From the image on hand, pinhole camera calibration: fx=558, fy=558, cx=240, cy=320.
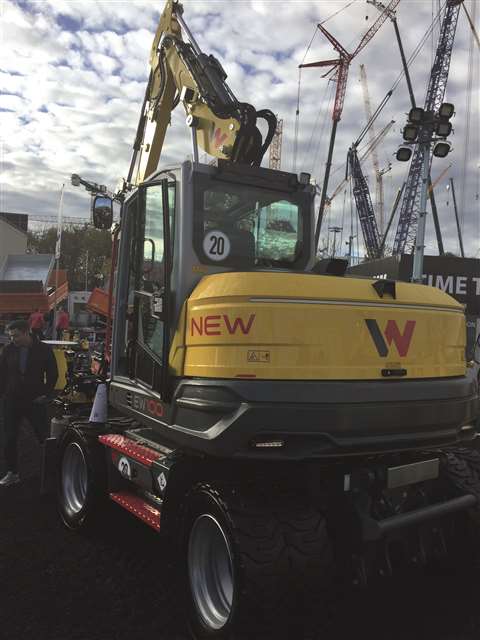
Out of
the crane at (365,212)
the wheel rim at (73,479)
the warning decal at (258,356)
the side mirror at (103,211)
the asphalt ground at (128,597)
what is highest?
the crane at (365,212)

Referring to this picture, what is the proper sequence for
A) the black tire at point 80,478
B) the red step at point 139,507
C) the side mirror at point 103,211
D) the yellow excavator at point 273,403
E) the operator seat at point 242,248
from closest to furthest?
the yellow excavator at point 273,403 → the operator seat at point 242,248 → the red step at point 139,507 → the black tire at point 80,478 → the side mirror at point 103,211

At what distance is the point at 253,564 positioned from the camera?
9.89ft

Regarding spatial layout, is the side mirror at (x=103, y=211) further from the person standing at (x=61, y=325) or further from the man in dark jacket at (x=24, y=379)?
the person standing at (x=61, y=325)

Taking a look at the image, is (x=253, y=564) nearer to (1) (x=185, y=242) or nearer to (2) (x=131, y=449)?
(2) (x=131, y=449)

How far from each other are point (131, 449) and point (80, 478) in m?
1.24

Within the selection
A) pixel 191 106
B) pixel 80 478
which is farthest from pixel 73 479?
pixel 191 106

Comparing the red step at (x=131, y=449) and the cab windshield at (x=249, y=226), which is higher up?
the cab windshield at (x=249, y=226)

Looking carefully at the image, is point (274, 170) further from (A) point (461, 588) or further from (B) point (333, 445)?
(A) point (461, 588)

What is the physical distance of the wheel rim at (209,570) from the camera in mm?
3383

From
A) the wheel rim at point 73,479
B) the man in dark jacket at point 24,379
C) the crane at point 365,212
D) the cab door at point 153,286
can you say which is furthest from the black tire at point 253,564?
the crane at point 365,212

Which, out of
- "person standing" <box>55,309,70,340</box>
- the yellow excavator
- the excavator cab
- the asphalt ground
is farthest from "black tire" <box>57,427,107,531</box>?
"person standing" <box>55,309,70,340</box>

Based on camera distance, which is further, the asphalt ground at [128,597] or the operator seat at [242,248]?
the operator seat at [242,248]

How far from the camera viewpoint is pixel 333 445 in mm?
3174

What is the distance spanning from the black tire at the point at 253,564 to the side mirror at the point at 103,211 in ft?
8.90
